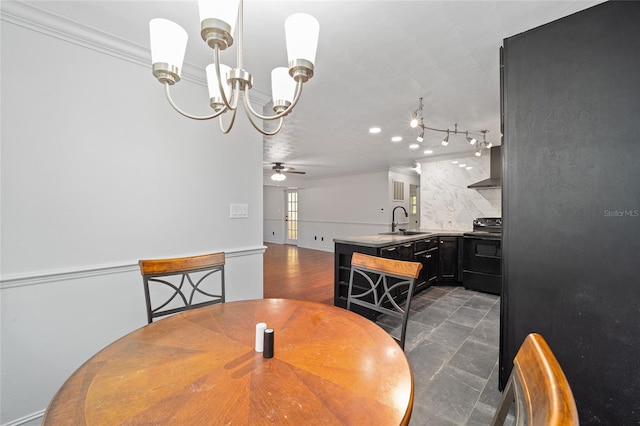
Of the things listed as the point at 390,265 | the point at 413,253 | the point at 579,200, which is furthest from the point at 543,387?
the point at 413,253

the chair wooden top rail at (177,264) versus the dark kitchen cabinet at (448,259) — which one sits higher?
the chair wooden top rail at (177,264)

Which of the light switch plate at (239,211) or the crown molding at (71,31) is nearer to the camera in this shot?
the crown molding at (71,31)

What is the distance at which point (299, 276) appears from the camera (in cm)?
493

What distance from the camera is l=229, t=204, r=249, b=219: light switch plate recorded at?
233 centimetres

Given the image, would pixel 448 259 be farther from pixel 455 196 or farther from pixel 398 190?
pixel 398 190

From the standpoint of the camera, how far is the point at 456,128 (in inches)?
138

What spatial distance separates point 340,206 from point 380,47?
20.1ft

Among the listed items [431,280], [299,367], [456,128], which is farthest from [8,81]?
[431,280]

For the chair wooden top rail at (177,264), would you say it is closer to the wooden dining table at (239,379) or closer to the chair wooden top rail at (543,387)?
the wooden dining table at (239,379)

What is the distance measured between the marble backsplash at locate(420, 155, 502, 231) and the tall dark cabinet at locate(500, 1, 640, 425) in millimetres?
3496

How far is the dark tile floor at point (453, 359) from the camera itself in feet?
5.33

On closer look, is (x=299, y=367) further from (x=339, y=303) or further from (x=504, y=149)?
(x=339, y=303)

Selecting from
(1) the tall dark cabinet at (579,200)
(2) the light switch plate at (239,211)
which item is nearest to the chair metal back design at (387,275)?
(1) the tall dark cabinet at (579,200)

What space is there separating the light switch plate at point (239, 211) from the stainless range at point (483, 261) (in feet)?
11.4
